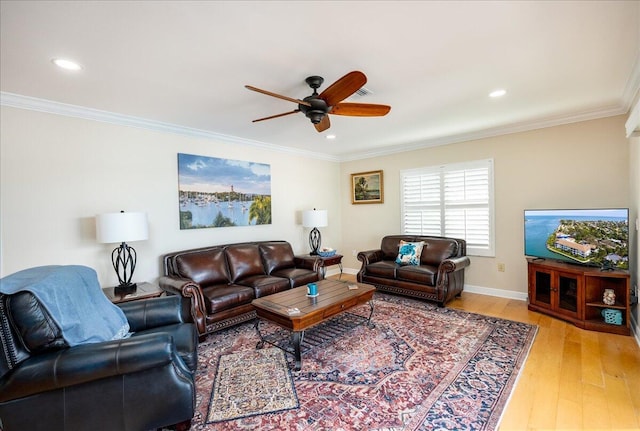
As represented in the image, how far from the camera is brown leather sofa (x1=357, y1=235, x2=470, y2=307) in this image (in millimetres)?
3930

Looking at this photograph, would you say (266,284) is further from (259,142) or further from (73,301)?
(259,142)

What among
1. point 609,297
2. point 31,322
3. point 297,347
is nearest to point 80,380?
point 31,322

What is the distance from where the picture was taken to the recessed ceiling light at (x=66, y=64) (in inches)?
84.2

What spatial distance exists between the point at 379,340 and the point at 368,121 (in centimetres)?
257

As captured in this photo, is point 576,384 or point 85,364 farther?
point 576,384

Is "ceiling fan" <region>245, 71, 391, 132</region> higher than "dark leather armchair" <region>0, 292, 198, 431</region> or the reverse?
higher

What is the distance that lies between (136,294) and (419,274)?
3367 mm

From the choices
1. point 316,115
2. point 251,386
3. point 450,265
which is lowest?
point 251,386

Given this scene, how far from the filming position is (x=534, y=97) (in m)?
3.06

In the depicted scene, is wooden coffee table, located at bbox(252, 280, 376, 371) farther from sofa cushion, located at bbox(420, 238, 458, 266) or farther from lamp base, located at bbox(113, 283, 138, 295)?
sofa cushion, located at bbox(420, 238, 458, 266)

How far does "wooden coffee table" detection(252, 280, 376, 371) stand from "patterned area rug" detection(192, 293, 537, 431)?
0.30 metres

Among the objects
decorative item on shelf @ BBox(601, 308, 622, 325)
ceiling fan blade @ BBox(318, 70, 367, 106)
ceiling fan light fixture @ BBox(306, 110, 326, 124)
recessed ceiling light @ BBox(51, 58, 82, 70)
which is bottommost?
decorative item on shelf @ BBox(601, 308, 622, 325)

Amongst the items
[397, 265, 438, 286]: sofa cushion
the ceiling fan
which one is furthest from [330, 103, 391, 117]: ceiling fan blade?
[397, 265, 438, 286]: sofa cushion

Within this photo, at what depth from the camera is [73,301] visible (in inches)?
73.8
